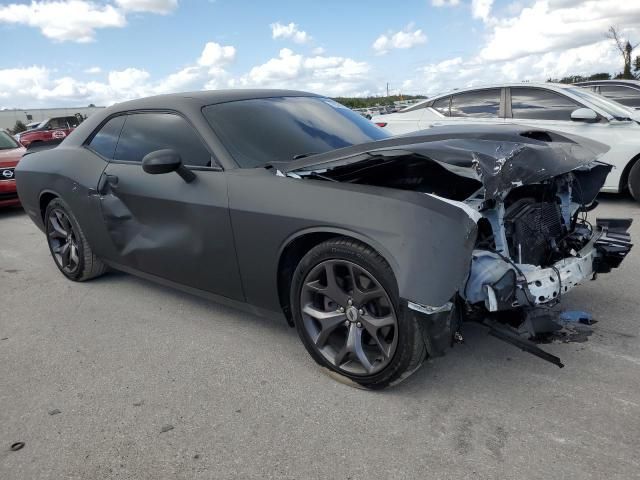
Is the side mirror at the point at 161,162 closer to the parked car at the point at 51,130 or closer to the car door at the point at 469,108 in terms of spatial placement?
the car door at the point at 469,108

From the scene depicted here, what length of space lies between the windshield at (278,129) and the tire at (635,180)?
3934 mm

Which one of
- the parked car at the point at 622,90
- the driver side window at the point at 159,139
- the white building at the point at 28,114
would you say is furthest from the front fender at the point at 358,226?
the white building at the point at 28,114

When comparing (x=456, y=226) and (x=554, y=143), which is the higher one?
(x=554, y=143)

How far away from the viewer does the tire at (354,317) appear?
2.42 meters

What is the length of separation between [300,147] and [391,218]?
45.3 inches

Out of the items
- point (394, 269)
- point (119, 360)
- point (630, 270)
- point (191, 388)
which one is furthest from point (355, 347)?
point (630, 270)

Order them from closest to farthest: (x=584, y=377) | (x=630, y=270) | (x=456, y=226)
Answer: (x=456, y=226)
(x=584, y=377)
(x=630, y=270)

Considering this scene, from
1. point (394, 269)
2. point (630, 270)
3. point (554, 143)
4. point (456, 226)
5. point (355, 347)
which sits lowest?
point (630, 270)

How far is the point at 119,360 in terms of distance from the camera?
3.17 m

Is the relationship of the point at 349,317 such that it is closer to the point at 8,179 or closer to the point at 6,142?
the point at 8,179

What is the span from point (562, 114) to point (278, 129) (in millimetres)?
4526

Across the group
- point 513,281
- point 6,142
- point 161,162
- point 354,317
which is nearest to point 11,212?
point 6,142

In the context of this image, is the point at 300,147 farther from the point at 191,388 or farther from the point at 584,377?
the point at 584,377

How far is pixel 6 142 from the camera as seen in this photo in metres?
9.43
